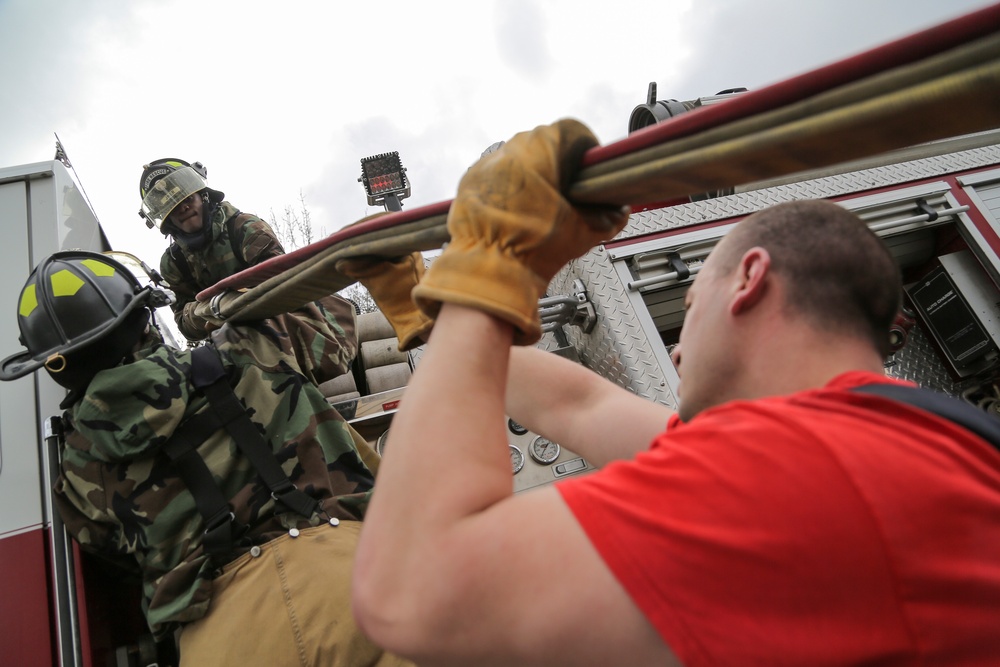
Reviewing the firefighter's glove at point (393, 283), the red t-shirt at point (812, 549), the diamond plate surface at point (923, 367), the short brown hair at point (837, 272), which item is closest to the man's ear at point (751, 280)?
the short brown hair at point (837, 272)

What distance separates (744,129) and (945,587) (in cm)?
72

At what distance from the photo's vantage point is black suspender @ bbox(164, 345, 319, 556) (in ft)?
6.14

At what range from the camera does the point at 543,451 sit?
3023mm

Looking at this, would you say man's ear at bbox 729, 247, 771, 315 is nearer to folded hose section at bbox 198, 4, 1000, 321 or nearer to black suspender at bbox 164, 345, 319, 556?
folded hose section at bbox 198, 4, 1000, 321

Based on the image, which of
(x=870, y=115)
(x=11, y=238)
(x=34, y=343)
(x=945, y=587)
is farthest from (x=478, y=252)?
(x=11, y=238)

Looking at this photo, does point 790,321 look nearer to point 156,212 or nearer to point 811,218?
point 811,218

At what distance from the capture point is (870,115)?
0.86 meters

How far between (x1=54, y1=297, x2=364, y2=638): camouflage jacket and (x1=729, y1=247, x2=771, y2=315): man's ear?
145 cm

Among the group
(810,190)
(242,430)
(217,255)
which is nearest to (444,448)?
(242,430)

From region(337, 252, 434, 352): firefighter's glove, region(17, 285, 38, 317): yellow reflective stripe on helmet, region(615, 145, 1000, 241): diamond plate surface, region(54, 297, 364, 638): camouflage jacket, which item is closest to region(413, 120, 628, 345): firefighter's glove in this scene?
region(337, 252, 434, 352): firefighter's glove

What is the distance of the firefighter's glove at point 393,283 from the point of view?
5.24ft

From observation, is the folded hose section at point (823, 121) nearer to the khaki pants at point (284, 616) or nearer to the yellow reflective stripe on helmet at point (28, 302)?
the khaki pants at point (284, 616)

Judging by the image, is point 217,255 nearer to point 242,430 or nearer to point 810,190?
point 242,430

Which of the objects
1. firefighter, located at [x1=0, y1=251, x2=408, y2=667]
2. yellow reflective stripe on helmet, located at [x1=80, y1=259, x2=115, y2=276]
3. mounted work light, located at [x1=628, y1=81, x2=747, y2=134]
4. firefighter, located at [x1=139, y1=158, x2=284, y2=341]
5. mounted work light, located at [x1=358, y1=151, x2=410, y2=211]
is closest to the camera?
firefighter, located at [x1=0, y1=251, x2=408, y2=667]
